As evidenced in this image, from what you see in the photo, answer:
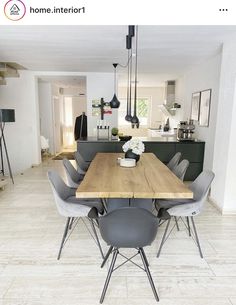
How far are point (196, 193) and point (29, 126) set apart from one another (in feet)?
15.7

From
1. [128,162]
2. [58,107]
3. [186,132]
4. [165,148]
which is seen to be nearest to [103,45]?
[128,162]

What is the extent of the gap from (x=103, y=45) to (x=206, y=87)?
2261 millimetres

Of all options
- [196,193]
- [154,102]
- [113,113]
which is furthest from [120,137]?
[154,102]

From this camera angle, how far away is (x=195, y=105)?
5070 millimetres

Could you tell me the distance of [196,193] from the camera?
2404mm

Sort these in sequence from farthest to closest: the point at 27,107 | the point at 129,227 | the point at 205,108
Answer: the point at 27,107, the point at 205,108, the point at 129,227

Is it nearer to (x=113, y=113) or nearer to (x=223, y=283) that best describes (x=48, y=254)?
(x=223, y=283)

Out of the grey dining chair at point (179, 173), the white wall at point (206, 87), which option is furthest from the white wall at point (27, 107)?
the grey dining chair at point (179, 173)

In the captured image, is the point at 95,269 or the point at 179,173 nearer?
the point at 95,269

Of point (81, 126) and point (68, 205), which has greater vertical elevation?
point (81, 126)

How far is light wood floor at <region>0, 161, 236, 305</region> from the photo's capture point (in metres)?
1.80

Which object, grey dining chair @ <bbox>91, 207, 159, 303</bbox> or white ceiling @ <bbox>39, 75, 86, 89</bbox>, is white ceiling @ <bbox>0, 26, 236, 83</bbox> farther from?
grey dining chair @ <bbox>91, 207, 159, 303</bbox>

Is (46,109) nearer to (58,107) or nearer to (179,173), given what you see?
(58,107)

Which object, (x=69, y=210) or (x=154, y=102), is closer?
(x=69, y=210)
